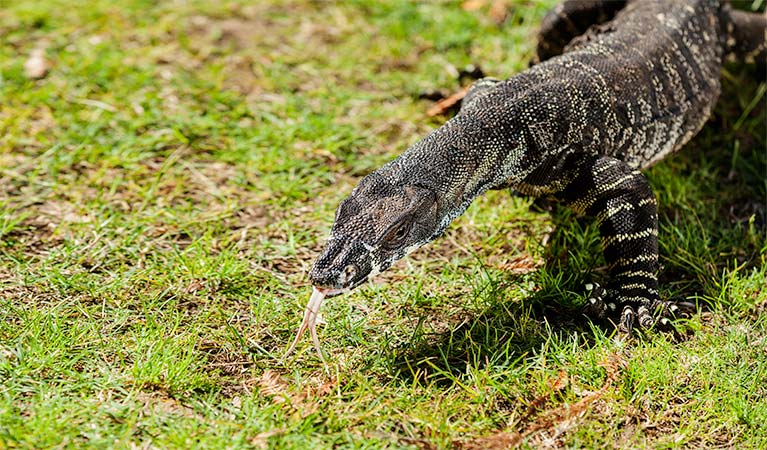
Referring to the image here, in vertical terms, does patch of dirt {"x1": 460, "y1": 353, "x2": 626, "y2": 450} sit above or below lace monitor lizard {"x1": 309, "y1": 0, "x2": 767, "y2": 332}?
below

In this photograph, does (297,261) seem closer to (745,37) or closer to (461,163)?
(461,163)

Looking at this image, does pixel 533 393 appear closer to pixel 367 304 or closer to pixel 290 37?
pixel 367 304

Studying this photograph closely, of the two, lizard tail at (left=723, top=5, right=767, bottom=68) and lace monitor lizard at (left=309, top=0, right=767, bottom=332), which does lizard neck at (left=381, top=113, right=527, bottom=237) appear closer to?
lace monitor lizard at (left=309, top=0, right=767, bottom=332)

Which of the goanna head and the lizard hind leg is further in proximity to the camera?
the lizard hind leg

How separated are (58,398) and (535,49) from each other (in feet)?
19.3

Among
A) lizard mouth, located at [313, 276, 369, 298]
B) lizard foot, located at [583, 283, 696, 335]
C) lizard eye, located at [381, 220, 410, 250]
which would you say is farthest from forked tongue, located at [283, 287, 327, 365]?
lizard foot, located at [583, 283, 696, 335]

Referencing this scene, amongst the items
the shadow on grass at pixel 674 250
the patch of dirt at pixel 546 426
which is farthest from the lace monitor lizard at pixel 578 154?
the patch of dirt at pixel 546 426

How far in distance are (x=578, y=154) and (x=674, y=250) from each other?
47.1 inches

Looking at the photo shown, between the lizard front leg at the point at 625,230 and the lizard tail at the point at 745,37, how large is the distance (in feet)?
9.80

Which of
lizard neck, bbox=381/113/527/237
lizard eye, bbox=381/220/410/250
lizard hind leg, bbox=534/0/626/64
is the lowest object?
lizard eye, bbox=381/220/410/250

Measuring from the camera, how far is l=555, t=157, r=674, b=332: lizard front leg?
20.1 ft

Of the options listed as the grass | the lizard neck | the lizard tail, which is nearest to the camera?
the grass

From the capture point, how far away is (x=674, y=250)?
22.2ft

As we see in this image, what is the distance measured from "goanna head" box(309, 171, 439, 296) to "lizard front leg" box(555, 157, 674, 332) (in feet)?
4.37
